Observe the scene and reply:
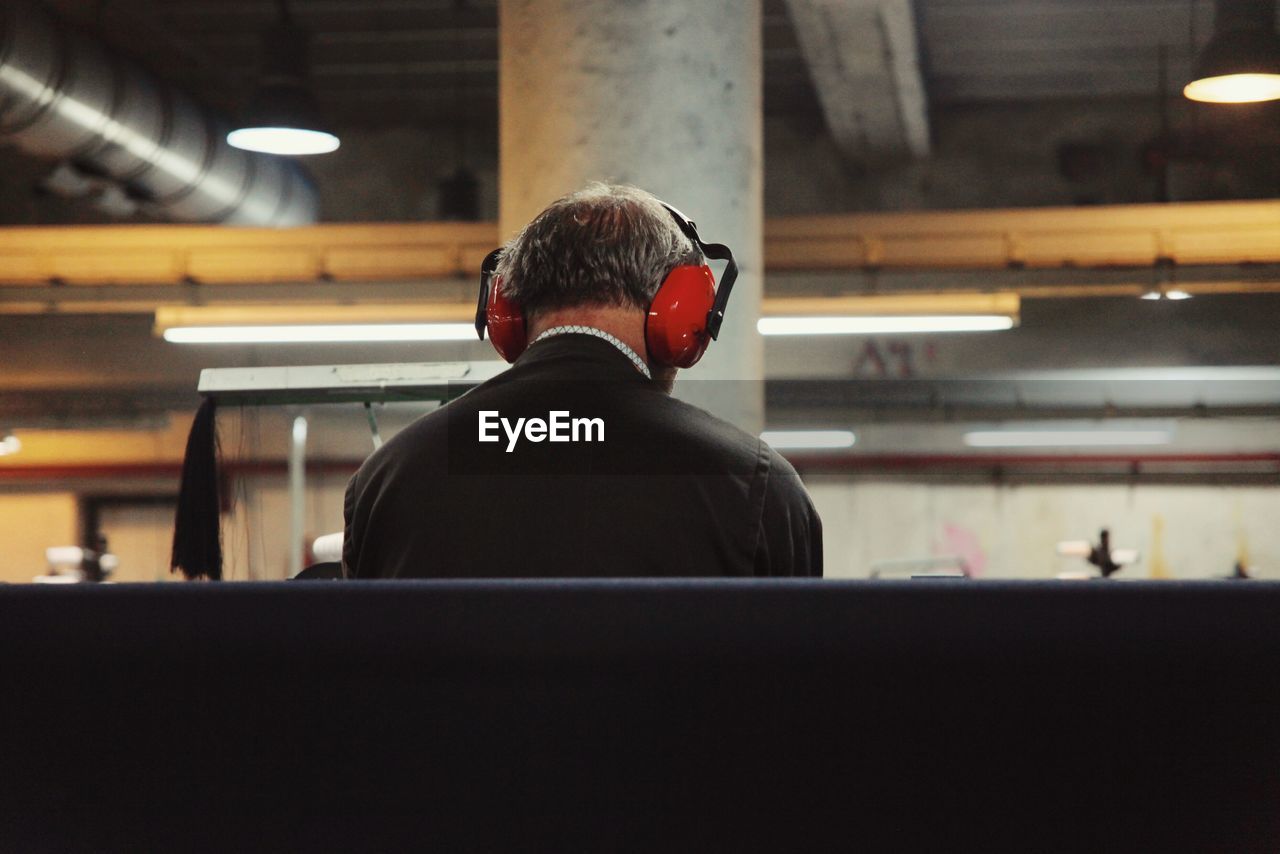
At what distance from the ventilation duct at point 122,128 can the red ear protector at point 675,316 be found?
17.4ft

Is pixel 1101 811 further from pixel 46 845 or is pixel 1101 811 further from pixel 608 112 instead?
pixel 608 112

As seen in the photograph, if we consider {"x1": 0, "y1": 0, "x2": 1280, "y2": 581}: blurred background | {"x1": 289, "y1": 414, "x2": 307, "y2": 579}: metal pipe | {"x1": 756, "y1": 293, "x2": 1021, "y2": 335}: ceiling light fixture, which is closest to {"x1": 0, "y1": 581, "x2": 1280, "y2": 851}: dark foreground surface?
{"x1": 289, "y1": 414, "x2": 307, "y2": 579}: metal pipe

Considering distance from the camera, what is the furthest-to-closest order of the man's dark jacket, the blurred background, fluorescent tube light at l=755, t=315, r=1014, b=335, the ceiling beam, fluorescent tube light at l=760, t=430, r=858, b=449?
1. fluorescent tube light at l=760, t=430, r=858, b=449
2. fluorescent tube light at l=755, t=315, r=1014, b=335
3. the blurred background
4. the ceiling beam
5. the man's dark jacket

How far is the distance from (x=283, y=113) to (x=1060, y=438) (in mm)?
11283

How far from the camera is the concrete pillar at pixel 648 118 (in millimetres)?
3775

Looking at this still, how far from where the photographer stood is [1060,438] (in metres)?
15.4

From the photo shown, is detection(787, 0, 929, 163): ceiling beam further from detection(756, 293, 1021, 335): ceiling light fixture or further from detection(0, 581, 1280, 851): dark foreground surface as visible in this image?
detection(0, 581, 1280, 851): dark foreground surface

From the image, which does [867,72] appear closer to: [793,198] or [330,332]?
[793,198]

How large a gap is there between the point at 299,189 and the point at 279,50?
362 centimetres

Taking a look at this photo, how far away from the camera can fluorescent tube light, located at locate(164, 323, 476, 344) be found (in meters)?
9.50

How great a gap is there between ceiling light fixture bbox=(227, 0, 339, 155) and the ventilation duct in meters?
0.95

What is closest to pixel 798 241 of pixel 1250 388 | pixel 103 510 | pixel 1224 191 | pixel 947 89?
pixel 947 89

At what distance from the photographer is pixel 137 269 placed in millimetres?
9898

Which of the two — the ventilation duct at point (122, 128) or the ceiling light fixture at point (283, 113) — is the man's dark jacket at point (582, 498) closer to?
the ceiling light fixture at point (283, 113)
